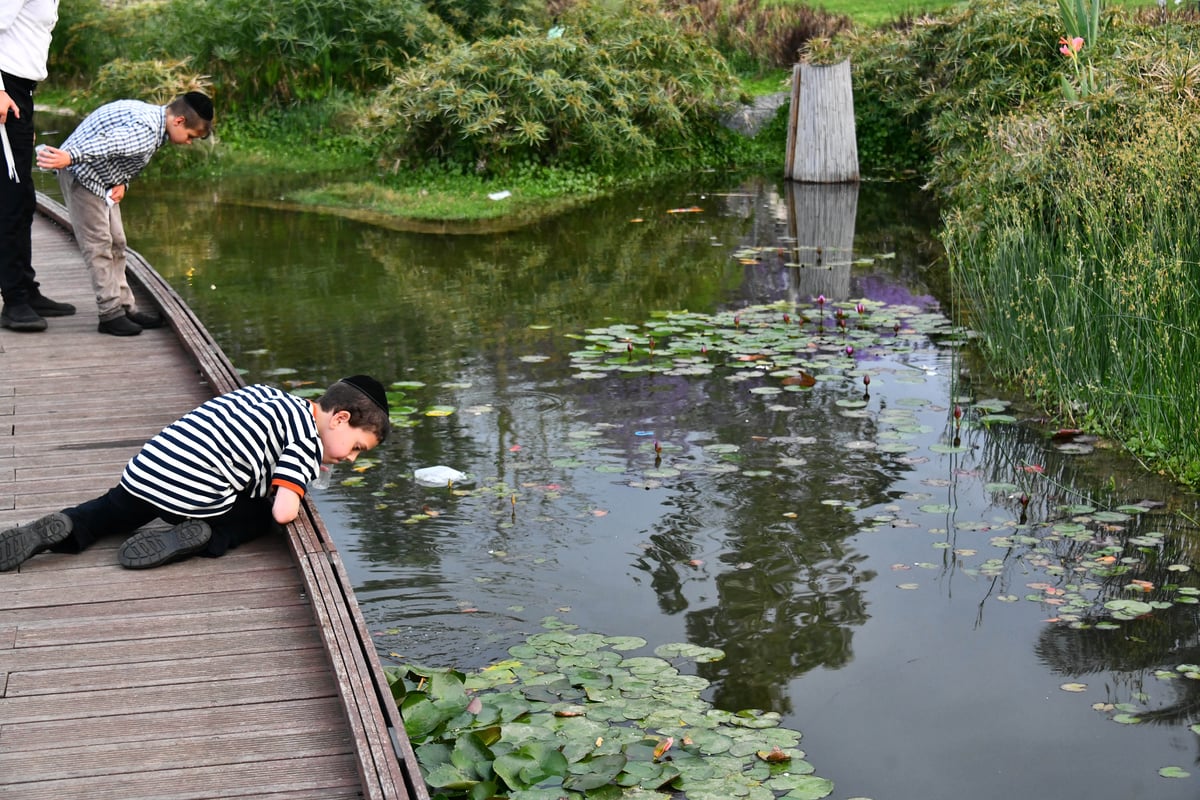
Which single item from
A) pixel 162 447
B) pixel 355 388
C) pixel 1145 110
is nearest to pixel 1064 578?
pixel 355 388

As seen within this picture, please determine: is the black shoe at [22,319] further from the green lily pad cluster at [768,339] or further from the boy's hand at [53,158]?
the green lily pad cluster at [768,339]

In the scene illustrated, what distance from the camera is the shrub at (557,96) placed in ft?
42.4

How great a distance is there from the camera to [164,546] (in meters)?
3.73

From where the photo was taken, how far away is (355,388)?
393cm

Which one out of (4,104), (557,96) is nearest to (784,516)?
(4,104)

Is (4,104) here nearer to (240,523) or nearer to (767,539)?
(240,523)

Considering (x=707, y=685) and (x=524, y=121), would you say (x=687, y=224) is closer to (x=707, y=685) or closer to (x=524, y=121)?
(x=524, y=121)

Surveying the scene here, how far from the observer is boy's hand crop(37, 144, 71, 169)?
5.52 metres

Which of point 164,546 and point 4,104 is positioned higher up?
point 4,104

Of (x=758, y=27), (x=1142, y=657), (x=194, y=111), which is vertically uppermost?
Result: (x=758, y=27)

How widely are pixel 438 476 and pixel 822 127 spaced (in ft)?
28.6

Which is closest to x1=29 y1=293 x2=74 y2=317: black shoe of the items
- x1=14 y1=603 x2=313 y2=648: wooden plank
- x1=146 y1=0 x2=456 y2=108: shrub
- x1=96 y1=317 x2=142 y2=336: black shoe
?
x1=96 y1=317 x2=142 y2=336: black shoe

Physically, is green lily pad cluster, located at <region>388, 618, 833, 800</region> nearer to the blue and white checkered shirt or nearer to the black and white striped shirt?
the black and white striped shirt

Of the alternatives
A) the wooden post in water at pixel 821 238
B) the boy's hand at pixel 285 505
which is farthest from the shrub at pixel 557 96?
the boy's hand at pixel 285 505
